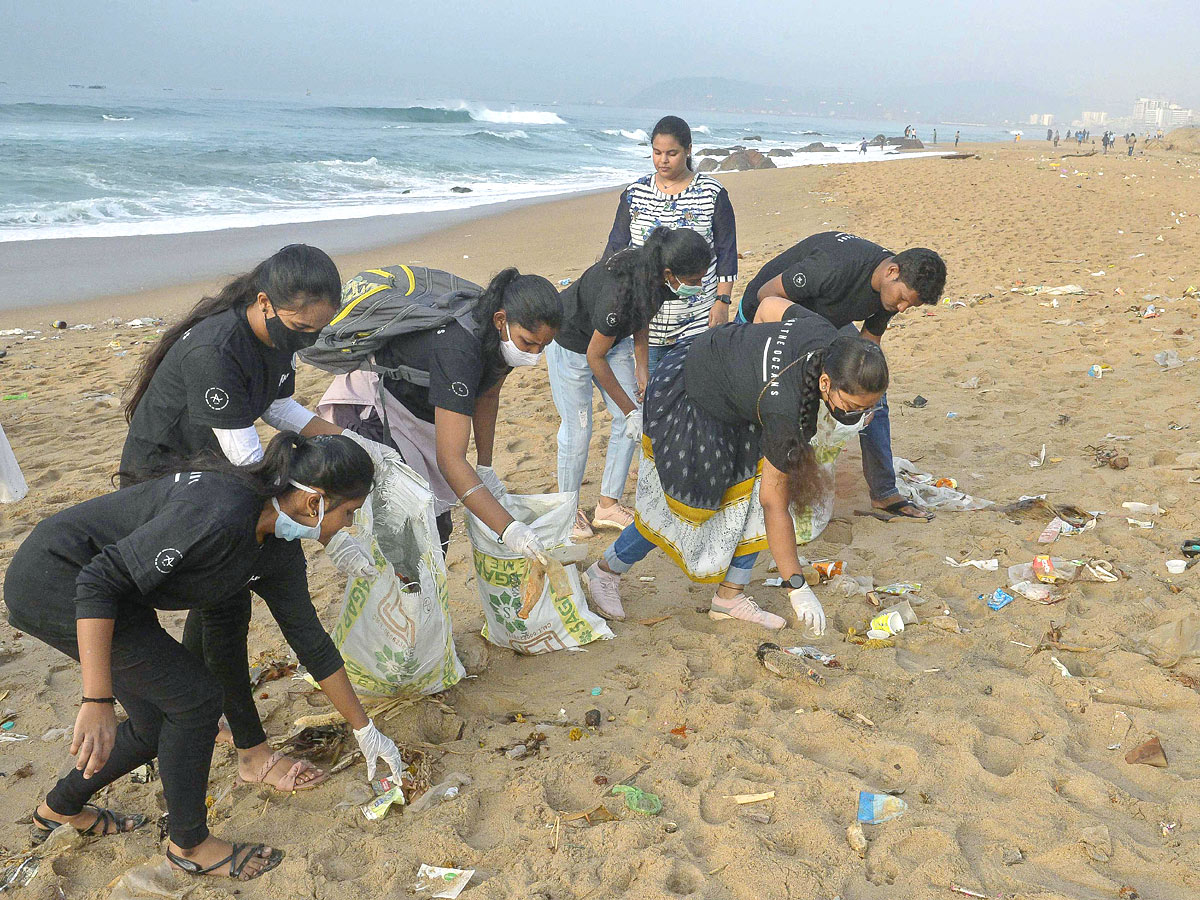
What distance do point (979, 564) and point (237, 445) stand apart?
2.79 metres

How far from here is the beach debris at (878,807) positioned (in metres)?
2.16

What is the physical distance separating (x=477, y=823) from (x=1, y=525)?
3156 millimetres

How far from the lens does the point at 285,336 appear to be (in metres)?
2.25

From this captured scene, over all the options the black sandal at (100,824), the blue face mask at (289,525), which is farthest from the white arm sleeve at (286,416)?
the black sandal at (100,824)

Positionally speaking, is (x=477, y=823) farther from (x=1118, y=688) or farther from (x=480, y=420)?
(x=1118, y=688)

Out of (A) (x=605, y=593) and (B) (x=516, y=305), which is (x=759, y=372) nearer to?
(B) (x=516, y=305)

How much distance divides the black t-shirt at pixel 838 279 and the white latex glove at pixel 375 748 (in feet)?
7.29

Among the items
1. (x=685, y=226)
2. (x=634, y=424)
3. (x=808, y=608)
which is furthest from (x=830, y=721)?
(x=685, y=226)

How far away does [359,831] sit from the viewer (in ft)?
7.32

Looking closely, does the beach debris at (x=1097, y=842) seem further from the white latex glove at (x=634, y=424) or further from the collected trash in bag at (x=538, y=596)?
the white latex glove at (x=634, y=424)

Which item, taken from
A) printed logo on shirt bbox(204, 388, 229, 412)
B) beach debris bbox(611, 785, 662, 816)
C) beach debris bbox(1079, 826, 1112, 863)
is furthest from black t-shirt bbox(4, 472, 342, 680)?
beach debris bbox(1079, 826, 1112, 863)

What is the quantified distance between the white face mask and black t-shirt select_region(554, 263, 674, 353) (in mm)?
502

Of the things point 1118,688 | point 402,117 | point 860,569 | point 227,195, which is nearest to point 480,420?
point 860,569

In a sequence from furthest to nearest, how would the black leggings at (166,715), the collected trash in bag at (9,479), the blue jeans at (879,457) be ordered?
the collected trash in bag at (9,479) < the blue jeans at (879,457) < the black leggings at (166,715)
